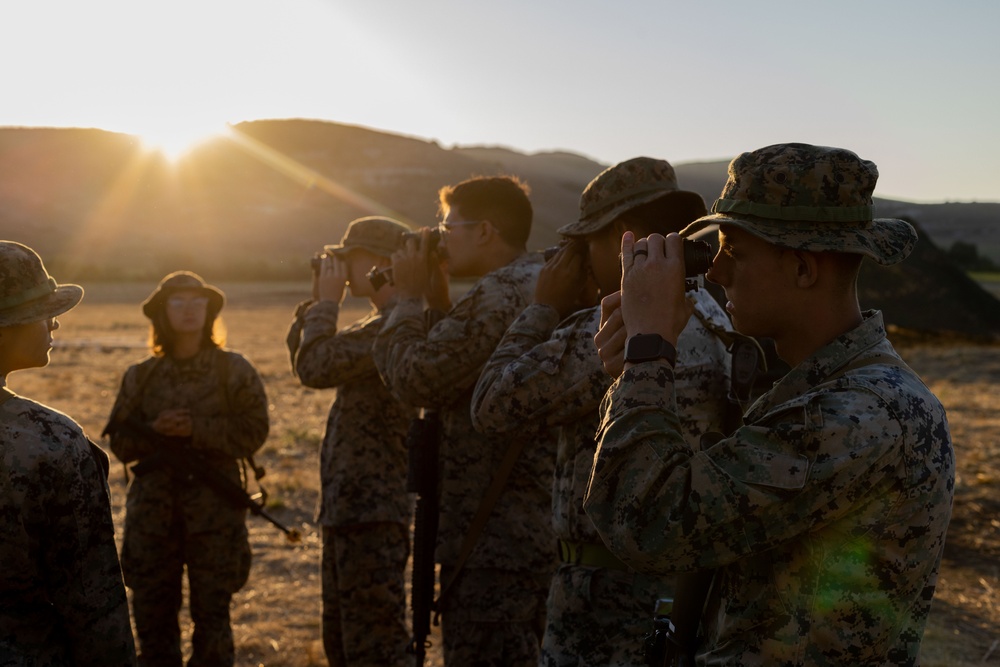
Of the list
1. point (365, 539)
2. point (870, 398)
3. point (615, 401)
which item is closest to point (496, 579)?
point (365, 539)

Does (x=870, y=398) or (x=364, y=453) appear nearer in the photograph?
(x=870, y=398)

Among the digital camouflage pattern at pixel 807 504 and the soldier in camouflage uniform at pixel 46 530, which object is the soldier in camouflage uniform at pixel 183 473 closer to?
the soldier in camouflage uniform at pixel 46 530

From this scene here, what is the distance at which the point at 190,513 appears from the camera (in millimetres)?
4996

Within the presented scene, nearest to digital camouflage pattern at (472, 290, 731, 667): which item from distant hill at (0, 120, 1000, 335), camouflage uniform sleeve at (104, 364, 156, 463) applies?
camouflage uniform sleeve at (104, 364, 156, 463)

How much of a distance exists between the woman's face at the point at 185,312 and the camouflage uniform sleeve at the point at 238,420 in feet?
0.81

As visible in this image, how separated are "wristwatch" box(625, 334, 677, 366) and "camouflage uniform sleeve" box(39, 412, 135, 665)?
5.34ft

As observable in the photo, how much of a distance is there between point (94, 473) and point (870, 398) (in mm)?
2087

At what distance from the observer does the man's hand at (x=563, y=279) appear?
3229 mm

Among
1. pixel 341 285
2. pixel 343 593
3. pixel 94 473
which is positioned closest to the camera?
pixel 94 473

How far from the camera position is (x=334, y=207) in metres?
76.9

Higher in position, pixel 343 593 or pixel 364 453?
pixel 364 453

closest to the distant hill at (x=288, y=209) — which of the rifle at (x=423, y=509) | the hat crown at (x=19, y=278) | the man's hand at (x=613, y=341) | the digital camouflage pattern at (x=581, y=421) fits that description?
the rifle at (x=423, y=509)

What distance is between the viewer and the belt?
2773 mm

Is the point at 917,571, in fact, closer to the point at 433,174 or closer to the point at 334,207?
the point at 433,174
